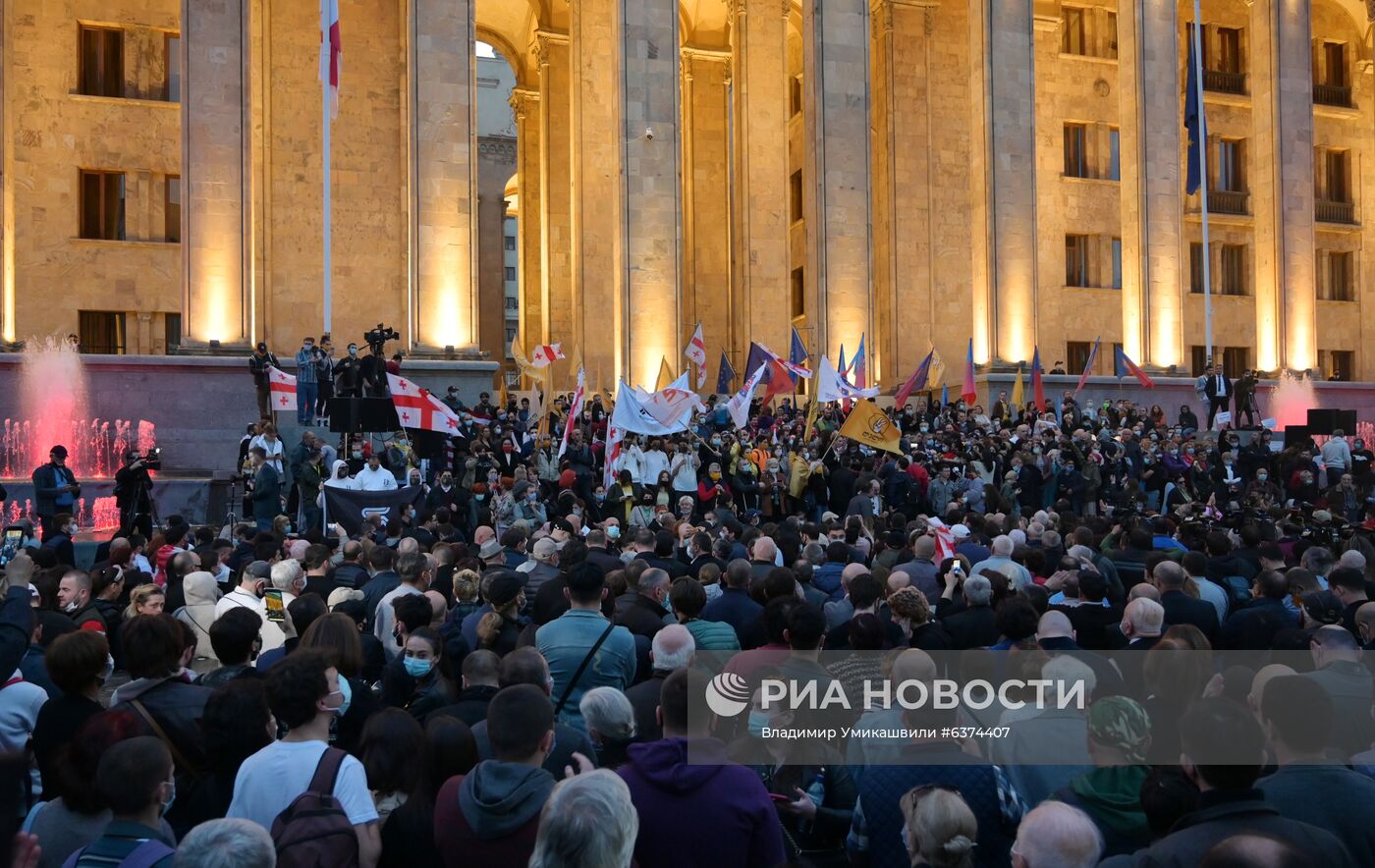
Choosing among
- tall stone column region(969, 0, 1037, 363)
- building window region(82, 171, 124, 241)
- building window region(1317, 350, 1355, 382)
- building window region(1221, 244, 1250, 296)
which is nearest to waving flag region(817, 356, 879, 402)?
tall stone column region(969, 0, 1037, 363)

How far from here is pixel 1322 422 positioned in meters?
28.5

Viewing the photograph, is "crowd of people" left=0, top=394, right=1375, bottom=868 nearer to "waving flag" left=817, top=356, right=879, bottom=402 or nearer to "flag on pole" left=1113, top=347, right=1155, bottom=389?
"waving flag" left=817, top=356, right=879, bottom=402

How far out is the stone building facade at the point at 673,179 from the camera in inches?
1177

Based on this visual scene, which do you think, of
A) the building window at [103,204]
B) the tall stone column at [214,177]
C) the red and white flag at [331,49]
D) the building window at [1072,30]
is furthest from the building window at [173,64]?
the building window at [1072,30]

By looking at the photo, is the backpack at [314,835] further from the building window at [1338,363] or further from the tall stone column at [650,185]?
the building window at [1338,363]

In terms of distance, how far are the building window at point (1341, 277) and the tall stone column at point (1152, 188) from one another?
12270mm

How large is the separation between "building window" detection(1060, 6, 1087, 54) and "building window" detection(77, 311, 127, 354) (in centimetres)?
3026

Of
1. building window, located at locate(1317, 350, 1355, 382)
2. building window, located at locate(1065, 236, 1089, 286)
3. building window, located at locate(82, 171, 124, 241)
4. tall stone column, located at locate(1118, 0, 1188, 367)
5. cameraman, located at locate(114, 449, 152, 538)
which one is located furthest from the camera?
building window, located at locate(1317, 350, 1355, 382)

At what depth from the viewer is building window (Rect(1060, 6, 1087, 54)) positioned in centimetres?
4234

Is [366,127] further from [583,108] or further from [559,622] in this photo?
[559,622]

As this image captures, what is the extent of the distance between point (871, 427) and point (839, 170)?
14767mm

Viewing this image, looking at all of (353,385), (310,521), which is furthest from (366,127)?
(310,521)

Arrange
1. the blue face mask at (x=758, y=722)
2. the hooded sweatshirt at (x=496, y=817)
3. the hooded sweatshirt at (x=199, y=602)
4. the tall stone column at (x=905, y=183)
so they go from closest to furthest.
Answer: the hooded sweatshirt at (x=496, y=817)
the blue face mask at (x=758, y=722)
the hooded sweatshirt at (x=199, y=602)
the tall stone column at (x=905, y=183)

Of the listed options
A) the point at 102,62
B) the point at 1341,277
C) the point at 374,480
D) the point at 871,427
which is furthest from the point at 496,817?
the point at 1341,277
